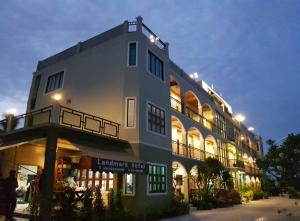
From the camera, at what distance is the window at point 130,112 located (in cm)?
1564

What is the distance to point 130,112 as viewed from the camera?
1588 centimetres

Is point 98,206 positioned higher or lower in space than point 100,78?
lower

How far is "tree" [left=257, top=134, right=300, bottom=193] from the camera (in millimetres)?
8977

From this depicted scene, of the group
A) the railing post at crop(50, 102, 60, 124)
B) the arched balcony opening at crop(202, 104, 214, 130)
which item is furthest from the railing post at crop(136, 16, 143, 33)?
the arched balcony opening at crop(202, 104, 214, 130)

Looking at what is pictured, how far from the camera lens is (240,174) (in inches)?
1401

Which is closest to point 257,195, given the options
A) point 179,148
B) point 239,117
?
point 239,117

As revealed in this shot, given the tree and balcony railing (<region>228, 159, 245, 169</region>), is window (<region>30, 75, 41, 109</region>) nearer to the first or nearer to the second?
the tree

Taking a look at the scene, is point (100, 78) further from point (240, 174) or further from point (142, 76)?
point (240, 174)

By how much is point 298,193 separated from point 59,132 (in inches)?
364

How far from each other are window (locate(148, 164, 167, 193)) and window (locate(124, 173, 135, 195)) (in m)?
1.17

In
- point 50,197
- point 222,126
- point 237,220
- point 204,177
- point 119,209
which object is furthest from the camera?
point 222,126

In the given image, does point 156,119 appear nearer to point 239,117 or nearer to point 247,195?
point 247,195

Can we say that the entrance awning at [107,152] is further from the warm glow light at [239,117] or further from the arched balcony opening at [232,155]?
the warm glow light at [239,117]

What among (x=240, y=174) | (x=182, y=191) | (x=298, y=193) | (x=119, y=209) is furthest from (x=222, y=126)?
(x=298, y=193)
